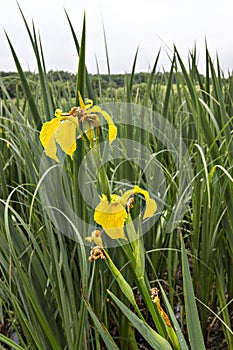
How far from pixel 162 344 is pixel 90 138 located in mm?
200

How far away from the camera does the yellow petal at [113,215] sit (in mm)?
418

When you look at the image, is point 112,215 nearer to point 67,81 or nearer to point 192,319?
point 192,319

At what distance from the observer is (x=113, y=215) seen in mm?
420

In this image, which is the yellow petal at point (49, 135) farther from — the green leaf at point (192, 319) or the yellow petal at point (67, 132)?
the green leaf at point (192, 319)

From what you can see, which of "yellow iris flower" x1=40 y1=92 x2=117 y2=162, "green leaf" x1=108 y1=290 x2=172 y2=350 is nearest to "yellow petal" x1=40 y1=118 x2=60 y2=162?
"yellow iris flower" x1=40 y1=92 x2=117 y2=162

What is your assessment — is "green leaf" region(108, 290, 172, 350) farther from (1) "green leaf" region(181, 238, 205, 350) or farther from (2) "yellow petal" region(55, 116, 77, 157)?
(2) "yellow petal" region(55, 116, 77, 157)

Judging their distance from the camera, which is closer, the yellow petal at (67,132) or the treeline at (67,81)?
the yellow petal at (67,132)

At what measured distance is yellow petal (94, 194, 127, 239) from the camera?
1.37 feet

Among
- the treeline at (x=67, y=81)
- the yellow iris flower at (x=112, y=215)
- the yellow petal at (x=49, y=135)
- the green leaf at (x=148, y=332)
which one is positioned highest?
the treeline at (x=67, y=81)

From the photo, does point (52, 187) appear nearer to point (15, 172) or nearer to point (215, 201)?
point (215, 201)

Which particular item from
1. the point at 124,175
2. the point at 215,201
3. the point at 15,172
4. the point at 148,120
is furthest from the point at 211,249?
the point at 15,172

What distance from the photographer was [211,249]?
2.76 feet

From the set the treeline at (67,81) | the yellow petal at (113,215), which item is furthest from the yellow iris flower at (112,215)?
the treeline at (67,81)

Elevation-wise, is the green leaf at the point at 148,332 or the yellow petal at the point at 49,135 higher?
the yellow petal at the point at 49,135
